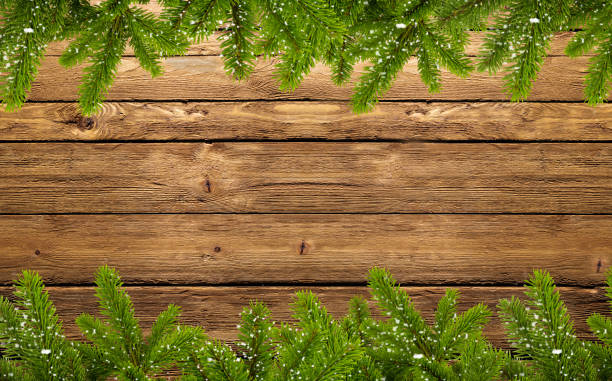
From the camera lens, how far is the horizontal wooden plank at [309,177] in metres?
1.07

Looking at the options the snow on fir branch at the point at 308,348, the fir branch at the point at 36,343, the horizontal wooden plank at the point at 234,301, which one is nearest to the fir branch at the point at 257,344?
the snow on fir branch at the point at 308,348

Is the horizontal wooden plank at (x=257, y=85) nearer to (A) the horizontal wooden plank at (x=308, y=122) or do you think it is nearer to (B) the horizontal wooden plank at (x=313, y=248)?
(A) the horizontal wooden plank at (x=308, y=122)

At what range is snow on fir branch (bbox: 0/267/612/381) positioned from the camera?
40 centimetres

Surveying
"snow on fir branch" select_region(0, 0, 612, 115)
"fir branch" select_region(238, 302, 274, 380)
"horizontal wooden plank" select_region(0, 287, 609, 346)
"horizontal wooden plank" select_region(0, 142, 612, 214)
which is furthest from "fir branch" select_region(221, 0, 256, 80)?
"horizontal wooden plank" select_region(0, 287, 609, 346)

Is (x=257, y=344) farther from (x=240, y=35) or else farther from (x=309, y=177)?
(x=309, y=177)

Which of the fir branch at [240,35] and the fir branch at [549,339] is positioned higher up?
the fir branch at [240,35]

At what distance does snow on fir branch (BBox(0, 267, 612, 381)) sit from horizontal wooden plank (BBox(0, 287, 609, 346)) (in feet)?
1.76

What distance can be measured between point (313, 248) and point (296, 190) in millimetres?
166

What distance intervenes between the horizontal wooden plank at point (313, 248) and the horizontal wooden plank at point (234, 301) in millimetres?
27

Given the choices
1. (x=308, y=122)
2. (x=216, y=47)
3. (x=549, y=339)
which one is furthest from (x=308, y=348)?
(x=216, y=47)

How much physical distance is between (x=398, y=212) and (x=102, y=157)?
0.83 m

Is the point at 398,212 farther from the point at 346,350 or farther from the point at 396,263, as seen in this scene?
the point at 346,350

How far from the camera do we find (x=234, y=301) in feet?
3.45

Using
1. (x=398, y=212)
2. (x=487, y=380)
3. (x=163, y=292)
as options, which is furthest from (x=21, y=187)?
(x=487, y=380)
